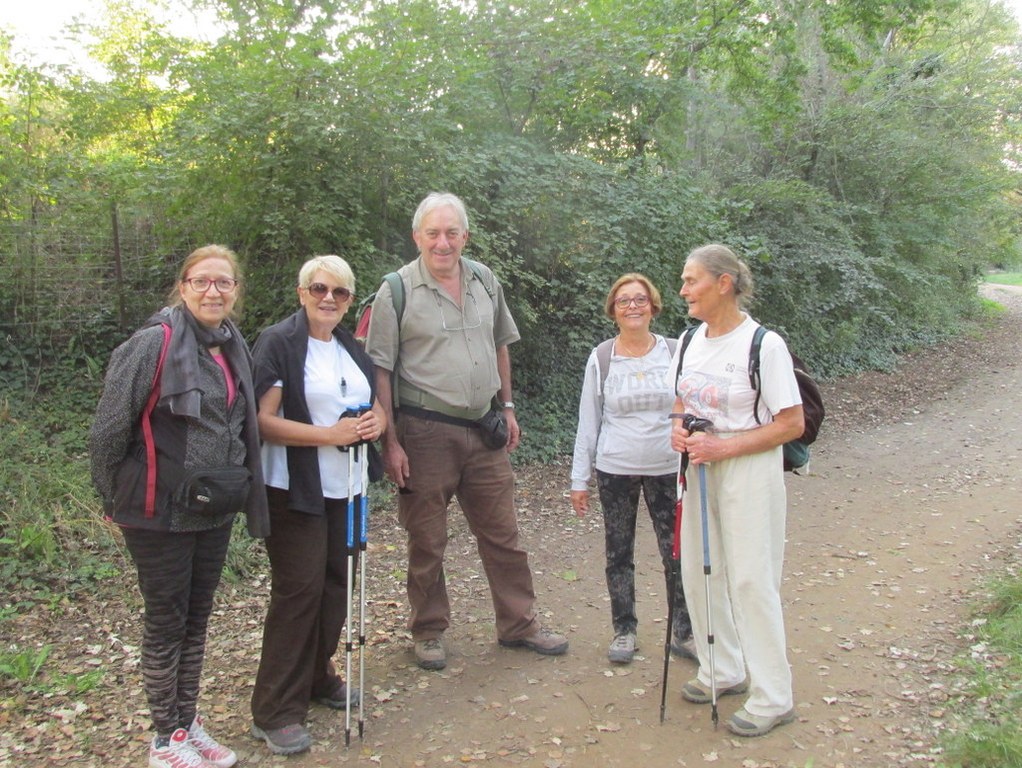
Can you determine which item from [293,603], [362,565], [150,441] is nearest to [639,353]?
[362,565]

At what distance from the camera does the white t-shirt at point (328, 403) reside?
3.31 meters

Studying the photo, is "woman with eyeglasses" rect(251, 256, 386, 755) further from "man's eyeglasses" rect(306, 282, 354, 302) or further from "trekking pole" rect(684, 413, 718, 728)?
"trekking pole" rect(684, 413, 718, 728)

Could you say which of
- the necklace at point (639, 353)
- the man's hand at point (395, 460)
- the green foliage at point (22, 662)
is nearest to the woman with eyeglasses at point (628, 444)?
the necklace at point (639, 353)

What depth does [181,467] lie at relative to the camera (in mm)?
2904

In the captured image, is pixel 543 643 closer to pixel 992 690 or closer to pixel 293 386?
pixel 293 386

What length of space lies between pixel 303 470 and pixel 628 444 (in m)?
1.52

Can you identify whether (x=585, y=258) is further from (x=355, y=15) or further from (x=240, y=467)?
(x=240, y=467)

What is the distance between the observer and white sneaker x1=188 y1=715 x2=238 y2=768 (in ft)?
10.4

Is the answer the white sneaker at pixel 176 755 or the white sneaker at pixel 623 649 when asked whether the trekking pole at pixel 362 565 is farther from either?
the white sneaker at pixel 623 649

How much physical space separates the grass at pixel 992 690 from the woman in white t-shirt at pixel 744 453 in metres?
0.65

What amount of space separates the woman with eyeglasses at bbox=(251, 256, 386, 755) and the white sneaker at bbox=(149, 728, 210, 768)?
1.02ft

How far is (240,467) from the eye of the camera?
302cm

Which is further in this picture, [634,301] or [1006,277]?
[1006,277]

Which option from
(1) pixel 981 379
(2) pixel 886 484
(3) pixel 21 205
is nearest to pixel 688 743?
(2) pixel 886 484
